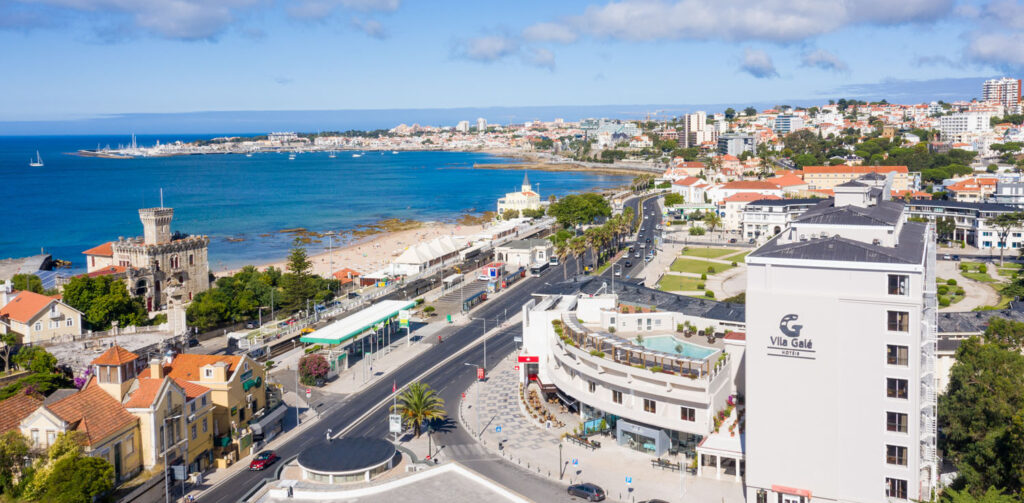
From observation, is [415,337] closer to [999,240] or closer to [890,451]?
[890,451]

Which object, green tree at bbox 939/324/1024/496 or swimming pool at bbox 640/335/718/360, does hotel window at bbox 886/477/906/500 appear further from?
swimming pool at bbox 640/335/718/360

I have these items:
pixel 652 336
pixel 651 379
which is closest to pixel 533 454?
pixel 651 379

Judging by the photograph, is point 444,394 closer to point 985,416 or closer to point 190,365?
point 190,365

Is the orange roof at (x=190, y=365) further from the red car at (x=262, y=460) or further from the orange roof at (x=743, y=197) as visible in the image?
the orange roof at (x=743, y=197)

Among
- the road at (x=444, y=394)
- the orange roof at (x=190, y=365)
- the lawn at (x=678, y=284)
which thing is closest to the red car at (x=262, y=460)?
the road at (x=444, y=394)

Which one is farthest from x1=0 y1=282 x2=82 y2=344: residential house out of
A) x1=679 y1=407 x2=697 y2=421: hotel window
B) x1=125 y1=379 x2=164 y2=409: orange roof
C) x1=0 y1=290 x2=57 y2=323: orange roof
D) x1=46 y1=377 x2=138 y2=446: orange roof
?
x1=679 y1=407 x2=697 y2=421: hotel window

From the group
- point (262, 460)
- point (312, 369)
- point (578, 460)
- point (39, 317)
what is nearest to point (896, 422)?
point (578, 460)
